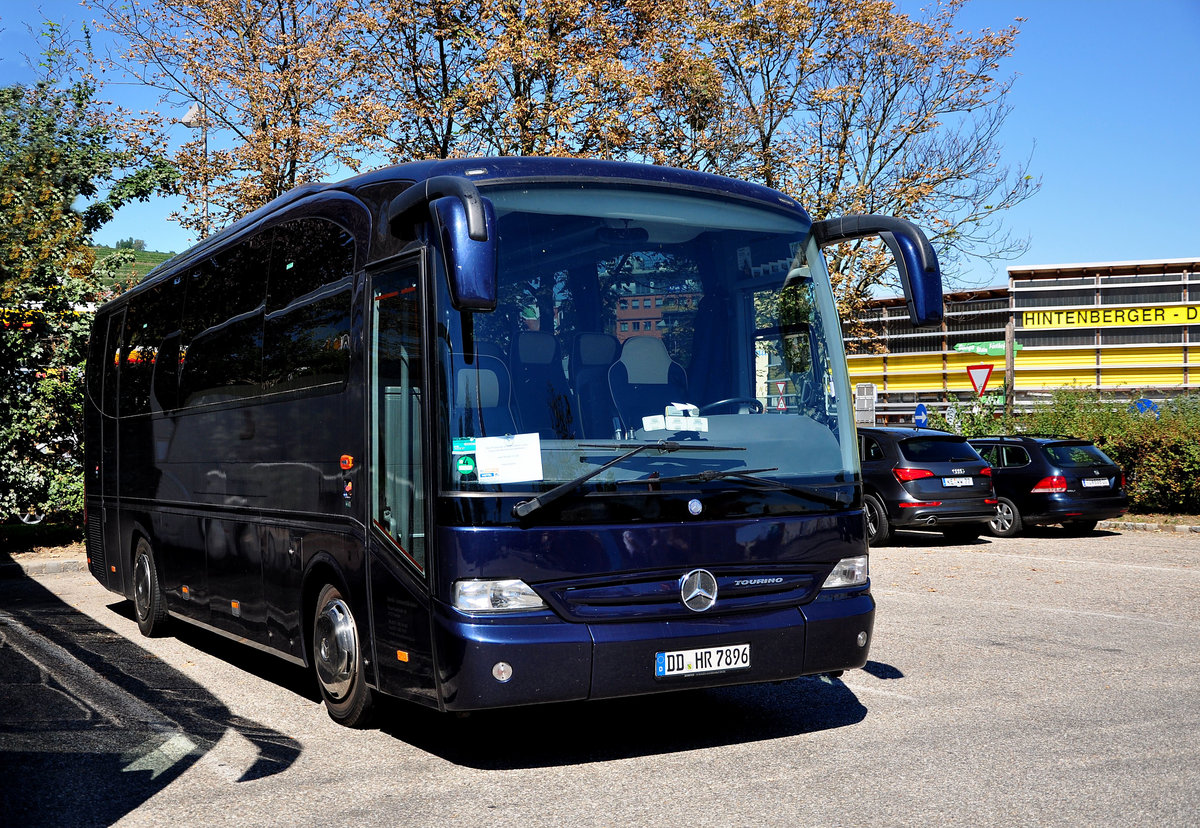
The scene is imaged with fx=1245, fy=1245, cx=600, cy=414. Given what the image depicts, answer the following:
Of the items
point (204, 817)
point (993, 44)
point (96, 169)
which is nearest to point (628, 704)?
point (204, 817)

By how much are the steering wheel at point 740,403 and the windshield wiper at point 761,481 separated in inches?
13.7

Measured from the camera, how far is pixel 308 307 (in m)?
7.53

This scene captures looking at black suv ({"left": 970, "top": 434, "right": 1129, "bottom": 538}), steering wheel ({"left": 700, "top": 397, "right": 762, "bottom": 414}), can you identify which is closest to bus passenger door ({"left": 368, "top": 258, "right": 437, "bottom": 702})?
steering wheel ({"left": 700, "top": 397, "right": 762, "bottom": 414})

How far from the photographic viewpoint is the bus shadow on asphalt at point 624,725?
6.40 m

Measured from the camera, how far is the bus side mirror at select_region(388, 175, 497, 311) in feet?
16.8

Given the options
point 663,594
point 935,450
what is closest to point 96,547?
point 663,594

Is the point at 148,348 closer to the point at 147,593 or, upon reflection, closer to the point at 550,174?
the point at 147,593

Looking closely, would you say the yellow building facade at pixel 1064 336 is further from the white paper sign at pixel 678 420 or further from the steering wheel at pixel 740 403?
the white paper sign at pixel 678 420

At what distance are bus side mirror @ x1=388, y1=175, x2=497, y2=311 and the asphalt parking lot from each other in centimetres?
217

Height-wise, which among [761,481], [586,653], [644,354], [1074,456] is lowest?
[586,653]

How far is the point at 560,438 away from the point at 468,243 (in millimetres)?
1110

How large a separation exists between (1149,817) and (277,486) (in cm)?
515

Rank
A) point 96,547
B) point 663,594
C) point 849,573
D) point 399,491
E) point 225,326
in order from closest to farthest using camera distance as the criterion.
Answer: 1. point 663,594
2. point 399,491
3. point 849,573
4. point 225,326
5. point 96,547

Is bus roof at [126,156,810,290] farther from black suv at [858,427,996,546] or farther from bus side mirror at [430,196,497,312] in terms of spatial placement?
black suv at [858,427,996,546]
